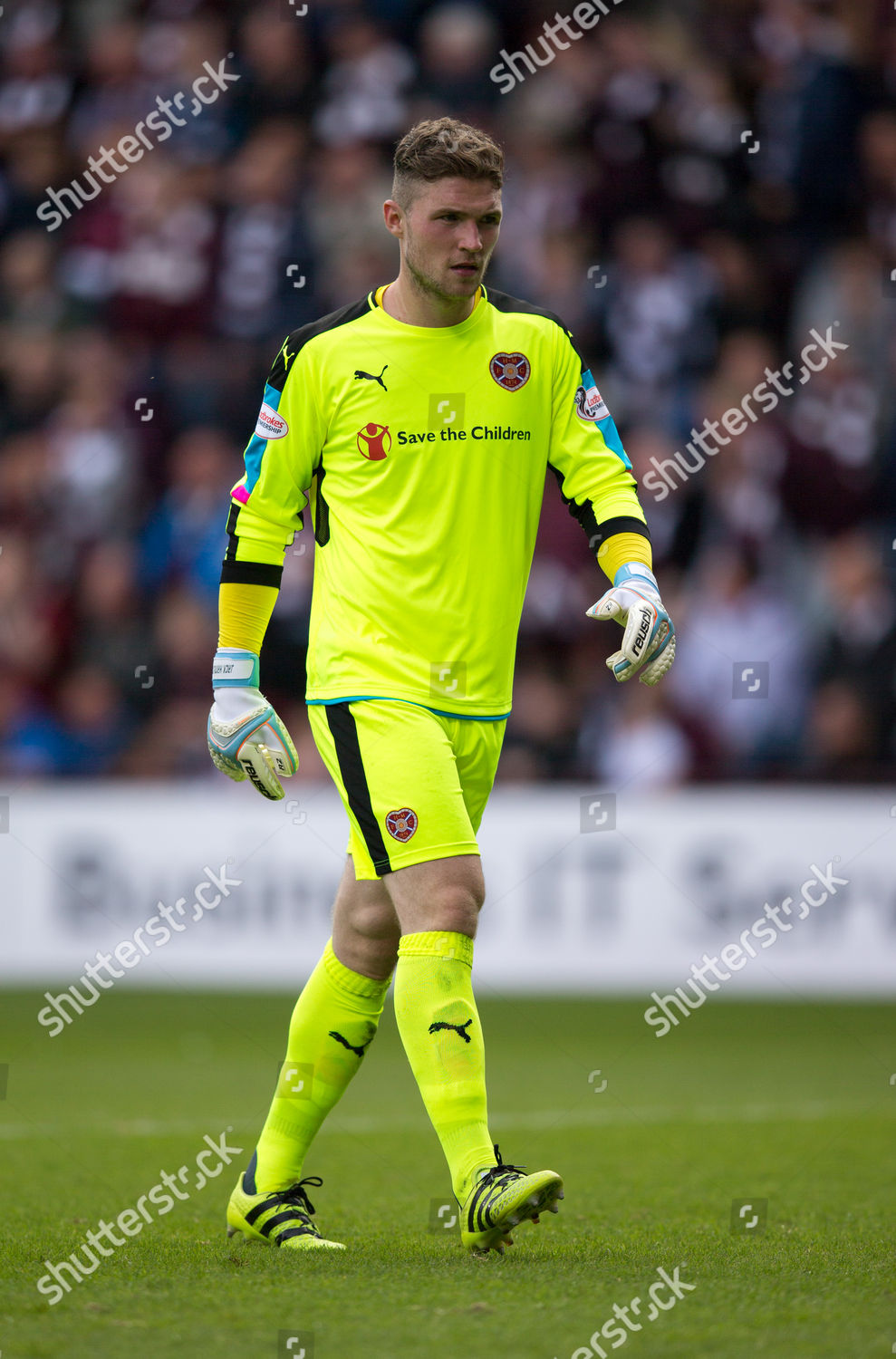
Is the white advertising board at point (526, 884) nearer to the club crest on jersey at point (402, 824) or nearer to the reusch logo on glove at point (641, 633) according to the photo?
the club crest on jersey at point (402, 824)

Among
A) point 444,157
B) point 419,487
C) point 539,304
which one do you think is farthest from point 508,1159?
point 539,304

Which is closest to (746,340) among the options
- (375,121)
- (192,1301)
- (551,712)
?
(551,712)

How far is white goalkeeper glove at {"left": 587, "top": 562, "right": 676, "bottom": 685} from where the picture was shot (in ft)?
12.1

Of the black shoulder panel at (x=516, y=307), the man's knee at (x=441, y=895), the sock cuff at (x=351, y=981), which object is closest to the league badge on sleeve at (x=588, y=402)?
the black shoulder panel at (x=516, y=307)

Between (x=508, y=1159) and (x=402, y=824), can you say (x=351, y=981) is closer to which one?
(x=402, y=824)

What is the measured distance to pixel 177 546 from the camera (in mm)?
10734

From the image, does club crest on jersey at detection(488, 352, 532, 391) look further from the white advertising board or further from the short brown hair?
the white advertising board

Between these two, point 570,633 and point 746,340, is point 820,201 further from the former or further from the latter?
point 570,633

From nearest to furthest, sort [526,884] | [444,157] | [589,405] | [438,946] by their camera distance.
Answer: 1. [438,946]
2. [444,157]
3. [589,405]
4. [526,884]

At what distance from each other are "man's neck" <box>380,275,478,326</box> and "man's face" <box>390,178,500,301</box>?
44 millimetres

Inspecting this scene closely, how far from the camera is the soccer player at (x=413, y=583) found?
3.71 meters

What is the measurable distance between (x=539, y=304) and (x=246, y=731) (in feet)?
21.6

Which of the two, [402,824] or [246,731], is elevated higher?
[246,731]

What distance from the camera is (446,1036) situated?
3639 mm
